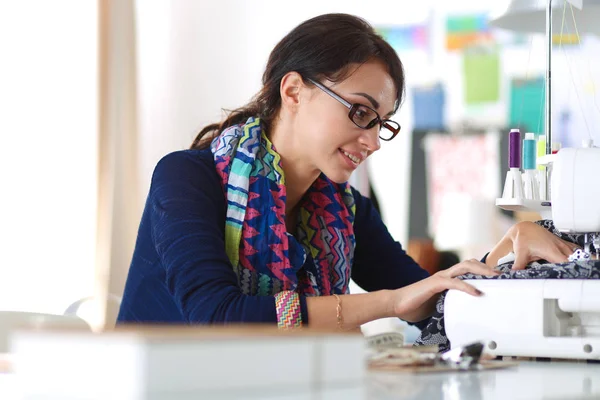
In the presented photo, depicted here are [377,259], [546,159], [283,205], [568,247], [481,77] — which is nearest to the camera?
[568,247]

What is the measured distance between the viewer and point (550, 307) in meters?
1.39

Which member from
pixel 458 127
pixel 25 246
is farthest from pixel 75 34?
pixel 458 127

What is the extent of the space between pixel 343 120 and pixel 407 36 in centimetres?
333

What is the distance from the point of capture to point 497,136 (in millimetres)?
4734

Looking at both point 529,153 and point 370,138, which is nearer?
point 370,138

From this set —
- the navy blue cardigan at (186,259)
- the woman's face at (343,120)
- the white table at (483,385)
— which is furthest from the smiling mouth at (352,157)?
the white table at (483,385)

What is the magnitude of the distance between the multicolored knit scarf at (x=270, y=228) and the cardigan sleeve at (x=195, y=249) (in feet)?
0.22

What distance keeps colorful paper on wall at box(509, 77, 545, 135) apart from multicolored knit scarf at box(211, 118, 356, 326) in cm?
290

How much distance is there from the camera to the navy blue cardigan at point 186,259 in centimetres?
152

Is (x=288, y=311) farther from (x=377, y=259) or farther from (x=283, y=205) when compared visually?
(x=377, y=259)

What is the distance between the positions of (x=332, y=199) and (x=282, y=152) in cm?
19

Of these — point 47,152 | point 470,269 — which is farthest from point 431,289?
point 47,152

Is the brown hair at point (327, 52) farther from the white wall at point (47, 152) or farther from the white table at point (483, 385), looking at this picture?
the white wall at point (47, 152)

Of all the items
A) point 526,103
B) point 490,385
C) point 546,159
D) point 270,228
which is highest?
point 526,103
